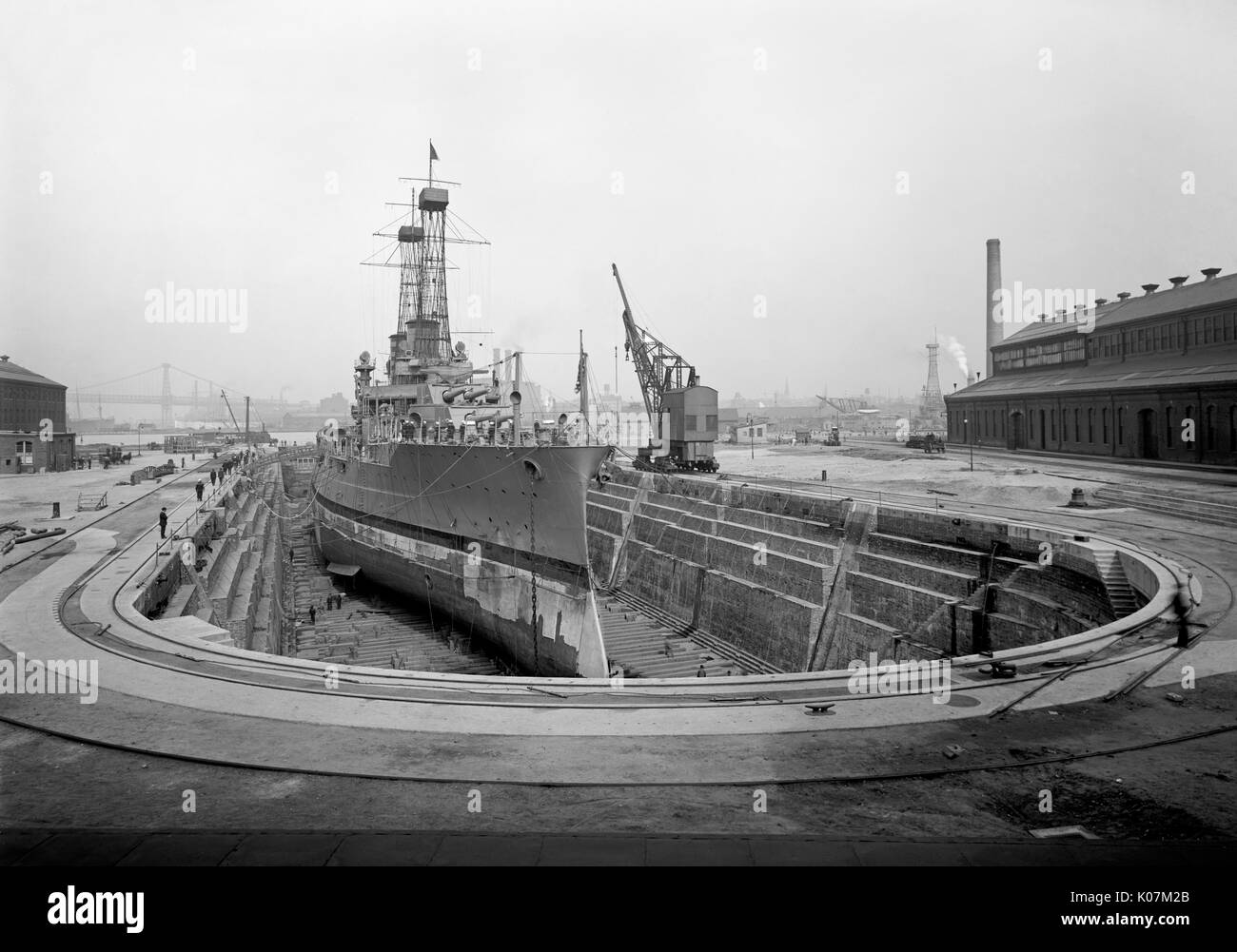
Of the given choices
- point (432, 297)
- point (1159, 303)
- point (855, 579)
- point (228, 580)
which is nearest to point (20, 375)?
point (432, 297)

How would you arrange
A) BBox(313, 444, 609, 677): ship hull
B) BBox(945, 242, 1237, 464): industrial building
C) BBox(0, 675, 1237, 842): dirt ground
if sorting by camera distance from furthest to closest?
1. BBox(945, 242, 1237, 464): industrial building
2. BBox(313, 444, 609, 677): ship hull
3. BBox(0, 675, 1237, 842): dirt ground

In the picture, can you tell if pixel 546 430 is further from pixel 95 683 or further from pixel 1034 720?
pixel 1034 720

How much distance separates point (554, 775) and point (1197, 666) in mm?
8777

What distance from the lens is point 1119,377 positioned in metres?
40.4

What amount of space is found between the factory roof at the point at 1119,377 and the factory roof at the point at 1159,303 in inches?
93.6

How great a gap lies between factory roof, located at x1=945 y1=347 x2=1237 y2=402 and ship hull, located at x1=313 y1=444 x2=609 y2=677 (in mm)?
28256

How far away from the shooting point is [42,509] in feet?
99.6

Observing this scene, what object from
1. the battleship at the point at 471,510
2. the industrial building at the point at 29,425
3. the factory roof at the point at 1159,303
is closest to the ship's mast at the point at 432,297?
the battleship at the point at 471,510

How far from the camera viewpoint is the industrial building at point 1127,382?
33.0m

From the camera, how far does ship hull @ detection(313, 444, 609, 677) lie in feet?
76.2

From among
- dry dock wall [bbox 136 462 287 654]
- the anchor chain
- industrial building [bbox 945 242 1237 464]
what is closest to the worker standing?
dry dock wall [bbox 136 462 287 654]

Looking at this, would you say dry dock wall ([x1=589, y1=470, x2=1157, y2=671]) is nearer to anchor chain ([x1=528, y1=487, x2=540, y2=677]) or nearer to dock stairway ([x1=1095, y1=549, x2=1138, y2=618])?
dock stairway ([x1=1095, y1=549, x2=1138, y2=618])

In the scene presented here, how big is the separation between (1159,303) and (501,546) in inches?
1540

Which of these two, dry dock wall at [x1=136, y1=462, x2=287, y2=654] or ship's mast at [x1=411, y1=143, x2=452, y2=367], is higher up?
ship's mast at [x1=411, y1=143, x2=452, y2=367]
